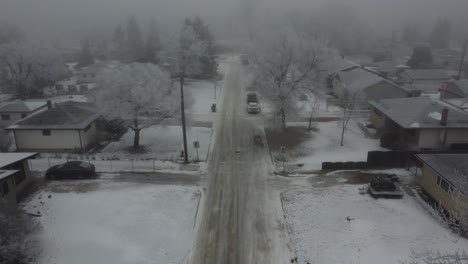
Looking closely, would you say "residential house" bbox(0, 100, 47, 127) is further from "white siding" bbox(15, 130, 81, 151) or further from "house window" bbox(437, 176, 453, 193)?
"house window" bbox(437, 176, 453, 193)

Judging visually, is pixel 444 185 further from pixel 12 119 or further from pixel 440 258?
pixel 12 119

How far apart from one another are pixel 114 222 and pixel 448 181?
18666mm

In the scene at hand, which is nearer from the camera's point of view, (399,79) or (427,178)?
(427,178)

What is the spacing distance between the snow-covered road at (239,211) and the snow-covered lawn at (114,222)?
1094 millimetres

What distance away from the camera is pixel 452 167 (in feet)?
69.6

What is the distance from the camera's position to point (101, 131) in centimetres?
3375

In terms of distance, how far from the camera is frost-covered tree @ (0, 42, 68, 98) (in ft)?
182

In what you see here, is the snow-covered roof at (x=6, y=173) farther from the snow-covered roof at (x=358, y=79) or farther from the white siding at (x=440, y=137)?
the snow-covered roof at (x=358, y=79)

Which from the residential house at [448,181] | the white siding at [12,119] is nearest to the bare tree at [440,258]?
the residential house at [448,181]

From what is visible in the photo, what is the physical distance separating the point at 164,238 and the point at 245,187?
23.7 ft

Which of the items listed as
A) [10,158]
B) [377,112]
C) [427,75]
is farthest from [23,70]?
[427,75]

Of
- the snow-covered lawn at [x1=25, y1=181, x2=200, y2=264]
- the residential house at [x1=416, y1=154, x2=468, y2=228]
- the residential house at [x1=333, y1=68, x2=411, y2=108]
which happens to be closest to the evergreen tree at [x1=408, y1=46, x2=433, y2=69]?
the residential house at [x1=333, y1=68, x2=411, y2=108]

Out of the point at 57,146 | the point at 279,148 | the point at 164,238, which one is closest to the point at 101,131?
the point at 57,146

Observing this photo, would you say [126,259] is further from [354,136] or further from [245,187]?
[354,136]
